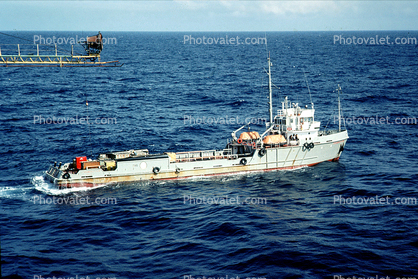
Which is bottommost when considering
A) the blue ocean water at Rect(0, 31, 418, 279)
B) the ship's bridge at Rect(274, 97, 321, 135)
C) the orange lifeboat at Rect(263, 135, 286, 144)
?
the blue ocean water at Rect(0, 31, 418, 279)

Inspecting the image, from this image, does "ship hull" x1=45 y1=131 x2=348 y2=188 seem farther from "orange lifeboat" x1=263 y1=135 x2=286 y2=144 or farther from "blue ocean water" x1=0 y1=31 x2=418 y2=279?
"blue ocean water" x1=0 y1=31 x2=418 y2=279

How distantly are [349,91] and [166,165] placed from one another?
5781cm

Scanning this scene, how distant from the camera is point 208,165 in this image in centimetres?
4334

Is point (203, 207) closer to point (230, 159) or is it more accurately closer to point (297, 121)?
point (230, 159)

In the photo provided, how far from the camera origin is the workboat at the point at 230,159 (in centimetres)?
4078

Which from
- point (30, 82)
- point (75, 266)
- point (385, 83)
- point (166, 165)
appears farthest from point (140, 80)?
point (75, 266)

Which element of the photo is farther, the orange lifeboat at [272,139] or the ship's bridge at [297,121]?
the ship's bridge at [297,121]

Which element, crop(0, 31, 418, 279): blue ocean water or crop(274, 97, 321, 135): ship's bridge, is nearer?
crop(0, 31, 418, 279): blue ocean water

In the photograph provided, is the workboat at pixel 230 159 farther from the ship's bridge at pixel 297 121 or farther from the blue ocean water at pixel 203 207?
the blue ocean water at pixel 203 207

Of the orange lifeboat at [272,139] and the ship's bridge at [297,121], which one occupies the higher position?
the ship's bridge at [297,121]

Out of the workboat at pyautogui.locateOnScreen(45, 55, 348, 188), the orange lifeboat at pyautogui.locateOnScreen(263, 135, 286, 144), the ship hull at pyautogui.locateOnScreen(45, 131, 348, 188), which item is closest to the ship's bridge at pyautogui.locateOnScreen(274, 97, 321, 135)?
the workboat at pyautogui.locateOnScreen(45, 55, 348, 188)

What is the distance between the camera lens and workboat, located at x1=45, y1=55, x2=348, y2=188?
40.8 m

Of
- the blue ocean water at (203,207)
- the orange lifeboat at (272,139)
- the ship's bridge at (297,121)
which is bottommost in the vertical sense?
the blue ocean water at (203,207)

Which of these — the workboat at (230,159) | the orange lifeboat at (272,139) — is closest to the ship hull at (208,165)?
the workboat at (230,159)
